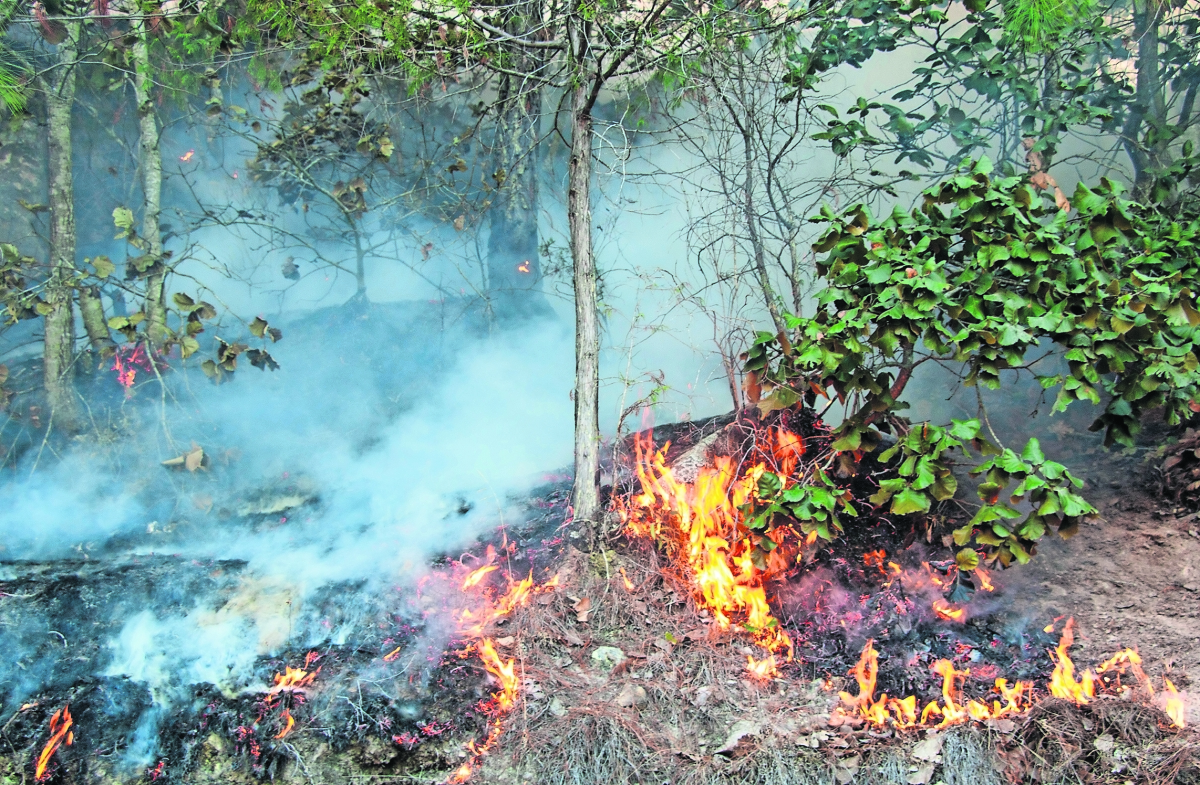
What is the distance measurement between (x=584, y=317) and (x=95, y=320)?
400 centimetres

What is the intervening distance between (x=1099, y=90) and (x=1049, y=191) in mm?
1099

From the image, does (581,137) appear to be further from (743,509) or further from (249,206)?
(249,206)

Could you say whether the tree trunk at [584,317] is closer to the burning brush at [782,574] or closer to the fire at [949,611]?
the burning brush at [782,574]

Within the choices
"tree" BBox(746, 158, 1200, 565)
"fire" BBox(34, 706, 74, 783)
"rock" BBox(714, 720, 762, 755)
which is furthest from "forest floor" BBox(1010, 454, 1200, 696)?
"fire" BBox(34, 706, 74, 783)

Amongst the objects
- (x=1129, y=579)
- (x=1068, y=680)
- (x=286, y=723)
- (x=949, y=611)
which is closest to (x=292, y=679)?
(x=286, y=723)

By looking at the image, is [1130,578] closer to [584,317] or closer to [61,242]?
[584,317]

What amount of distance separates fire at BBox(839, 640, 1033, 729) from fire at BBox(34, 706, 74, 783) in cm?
365

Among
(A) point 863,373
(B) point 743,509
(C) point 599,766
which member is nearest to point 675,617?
(B) point 743,509

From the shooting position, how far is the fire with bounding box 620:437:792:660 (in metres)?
4.05

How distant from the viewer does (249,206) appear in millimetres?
6879

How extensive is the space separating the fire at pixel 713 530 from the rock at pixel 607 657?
1.86ft

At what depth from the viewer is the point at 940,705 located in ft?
11.5

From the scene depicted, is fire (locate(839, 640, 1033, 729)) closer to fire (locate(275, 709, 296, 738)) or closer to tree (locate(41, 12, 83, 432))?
fire (locate(275, 709, 296, 738))

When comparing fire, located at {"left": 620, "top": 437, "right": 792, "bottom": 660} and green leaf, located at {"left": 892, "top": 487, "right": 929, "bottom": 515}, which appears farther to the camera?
fire, located at {"left": 620, "top": 437, "right": 792, "bottom": 660}
